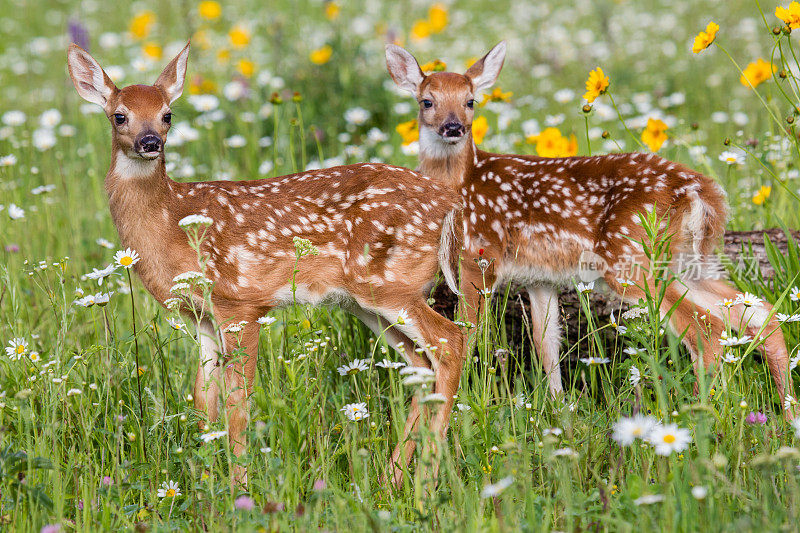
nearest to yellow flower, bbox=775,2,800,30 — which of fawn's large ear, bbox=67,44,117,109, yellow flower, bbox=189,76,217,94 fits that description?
fawn's large ear, bbox=67,44,117,109

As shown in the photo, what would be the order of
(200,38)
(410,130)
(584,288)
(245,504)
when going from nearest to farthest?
(245,504) → (584,288) → (410,130) → (200,38)

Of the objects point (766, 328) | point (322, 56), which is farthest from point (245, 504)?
point (322, 56)

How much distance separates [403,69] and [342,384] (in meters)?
2.04

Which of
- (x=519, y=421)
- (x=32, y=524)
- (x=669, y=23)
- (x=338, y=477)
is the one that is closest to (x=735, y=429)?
(x=519, y=421)

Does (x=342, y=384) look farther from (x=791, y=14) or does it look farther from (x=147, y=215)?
(x=791, y=14)

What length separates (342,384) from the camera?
4.07 meters

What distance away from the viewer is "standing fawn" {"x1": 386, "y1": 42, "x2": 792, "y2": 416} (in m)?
4.36

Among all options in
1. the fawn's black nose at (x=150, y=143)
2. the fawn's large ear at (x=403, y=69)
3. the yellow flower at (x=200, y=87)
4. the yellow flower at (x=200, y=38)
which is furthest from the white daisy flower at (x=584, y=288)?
the yellow flower at (x=200, y=38)

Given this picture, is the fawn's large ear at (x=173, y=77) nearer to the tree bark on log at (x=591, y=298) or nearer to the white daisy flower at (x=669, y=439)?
the tree bark on log at (x=591, y=298)

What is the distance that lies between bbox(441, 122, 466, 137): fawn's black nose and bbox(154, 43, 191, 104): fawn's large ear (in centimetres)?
136

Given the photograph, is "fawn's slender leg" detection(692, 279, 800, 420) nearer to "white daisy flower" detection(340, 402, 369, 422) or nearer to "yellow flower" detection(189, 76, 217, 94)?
"white daisy flower" detection(340, 402, 369, 422)

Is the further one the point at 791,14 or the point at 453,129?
the point at 453,129

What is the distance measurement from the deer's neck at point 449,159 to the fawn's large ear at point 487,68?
40cm

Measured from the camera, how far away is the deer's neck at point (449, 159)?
495cm
